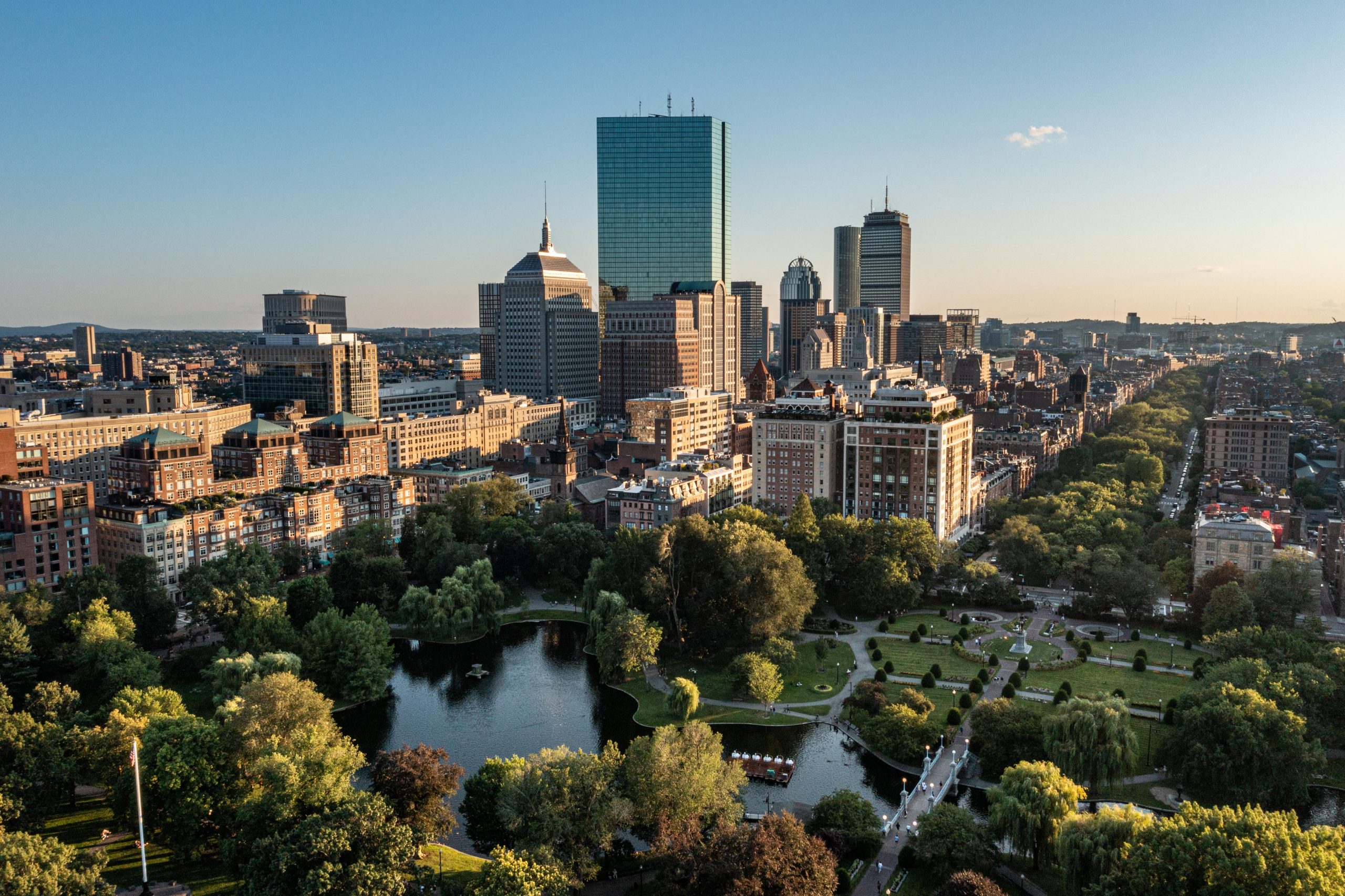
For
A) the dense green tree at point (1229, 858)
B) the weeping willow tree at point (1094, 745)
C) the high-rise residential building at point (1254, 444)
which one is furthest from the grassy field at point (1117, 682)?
the high-rise residential building at point (1254, 444)

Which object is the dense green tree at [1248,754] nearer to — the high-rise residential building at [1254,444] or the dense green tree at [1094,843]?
the dense green tree at [1094,843]

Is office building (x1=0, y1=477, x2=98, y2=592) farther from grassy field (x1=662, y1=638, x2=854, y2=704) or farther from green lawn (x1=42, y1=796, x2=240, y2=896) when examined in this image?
grassy field (x1=662, y1=638, x2=854, y2=704)

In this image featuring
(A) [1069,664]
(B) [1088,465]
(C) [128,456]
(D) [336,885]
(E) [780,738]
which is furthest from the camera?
(B) [1088,465]

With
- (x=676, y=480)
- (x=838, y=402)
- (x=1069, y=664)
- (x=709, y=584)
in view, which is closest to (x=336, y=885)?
(x=709, y=584)

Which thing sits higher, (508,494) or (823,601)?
(508,494)

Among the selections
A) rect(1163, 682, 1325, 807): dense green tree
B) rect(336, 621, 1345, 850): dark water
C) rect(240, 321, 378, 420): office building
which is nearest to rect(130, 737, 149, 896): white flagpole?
rect(336, 621, 1345, 850): dark water

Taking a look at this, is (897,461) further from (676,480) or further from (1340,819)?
(1340,819)
